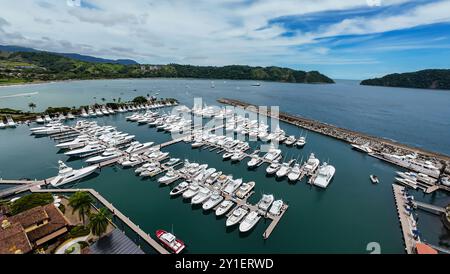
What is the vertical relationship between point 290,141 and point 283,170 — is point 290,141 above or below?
above

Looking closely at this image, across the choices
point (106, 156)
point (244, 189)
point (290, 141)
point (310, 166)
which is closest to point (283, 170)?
point (310, 166)

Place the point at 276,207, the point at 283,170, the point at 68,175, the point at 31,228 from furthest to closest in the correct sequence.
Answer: the point at 283,170 < the point at 68,175 < the point at 276,207 < the point at 31,228

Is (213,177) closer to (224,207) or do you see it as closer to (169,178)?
(169,178)

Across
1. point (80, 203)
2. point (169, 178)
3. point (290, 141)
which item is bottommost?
point (169, 178)

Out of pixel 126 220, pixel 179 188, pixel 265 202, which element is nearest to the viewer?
pixel 126 220

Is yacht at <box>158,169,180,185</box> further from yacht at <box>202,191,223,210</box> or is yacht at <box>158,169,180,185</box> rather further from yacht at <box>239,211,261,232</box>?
yacht at <box>239,211,261,232</box>

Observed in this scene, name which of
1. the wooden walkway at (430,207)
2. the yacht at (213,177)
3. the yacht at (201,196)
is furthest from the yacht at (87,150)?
the wooden walkway at (430,207)

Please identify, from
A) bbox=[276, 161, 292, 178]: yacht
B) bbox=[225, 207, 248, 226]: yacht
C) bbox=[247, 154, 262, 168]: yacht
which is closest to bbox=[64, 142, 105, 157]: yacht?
bbox=[247, 154, 262, 168]: yacht

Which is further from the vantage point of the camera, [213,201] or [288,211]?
[213,201]

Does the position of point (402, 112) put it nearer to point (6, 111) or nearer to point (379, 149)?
point (379, 149)
